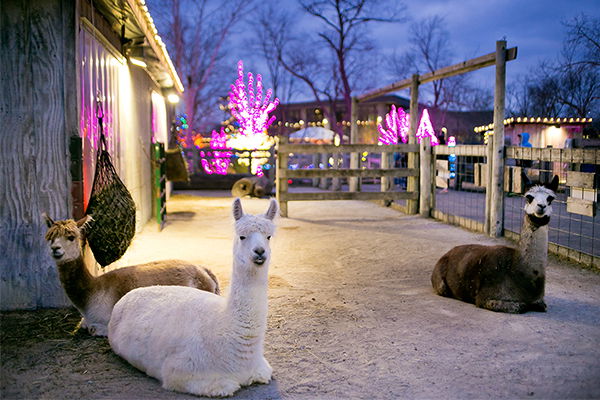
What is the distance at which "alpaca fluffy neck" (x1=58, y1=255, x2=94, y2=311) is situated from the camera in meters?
4.63

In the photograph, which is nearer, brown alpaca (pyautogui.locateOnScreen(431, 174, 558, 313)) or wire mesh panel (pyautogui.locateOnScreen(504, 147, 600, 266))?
brown alpaca (pyautogui.locateOnScreen(431, 174, 558, 313))

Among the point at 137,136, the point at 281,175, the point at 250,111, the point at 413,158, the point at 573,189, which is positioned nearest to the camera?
the point at 573,189

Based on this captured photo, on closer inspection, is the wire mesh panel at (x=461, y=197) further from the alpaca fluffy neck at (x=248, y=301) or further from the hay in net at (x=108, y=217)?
the alpaca fluffy neck at (x=248, y=301)

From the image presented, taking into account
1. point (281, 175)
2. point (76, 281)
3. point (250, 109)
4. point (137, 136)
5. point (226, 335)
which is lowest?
point (226, 335)

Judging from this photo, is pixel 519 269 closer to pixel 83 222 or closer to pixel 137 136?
pixel 83 222

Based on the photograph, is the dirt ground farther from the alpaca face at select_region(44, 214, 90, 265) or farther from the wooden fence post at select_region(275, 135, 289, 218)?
the wooden fence post at select_region(275, 135, 289, 218)

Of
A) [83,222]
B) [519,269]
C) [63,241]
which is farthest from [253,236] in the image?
[519,269]

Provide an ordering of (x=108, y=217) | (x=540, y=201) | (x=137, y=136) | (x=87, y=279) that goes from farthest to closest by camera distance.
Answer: (x=137, y=136) < (x=540, y=201) < (x=108, y=217) < (x=87, y=279)

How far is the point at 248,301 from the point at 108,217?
7.27 ft

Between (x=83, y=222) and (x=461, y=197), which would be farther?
(x=461, y=197)

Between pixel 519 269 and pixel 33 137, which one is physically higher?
pixel 33 137

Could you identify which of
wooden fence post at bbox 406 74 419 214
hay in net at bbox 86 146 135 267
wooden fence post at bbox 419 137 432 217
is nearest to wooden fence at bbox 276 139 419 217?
wooden fence post at bbox 406 74 419 214

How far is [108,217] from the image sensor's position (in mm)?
5305

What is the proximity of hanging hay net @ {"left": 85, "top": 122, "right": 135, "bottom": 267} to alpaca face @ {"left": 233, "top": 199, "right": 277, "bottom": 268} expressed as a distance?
194cm
